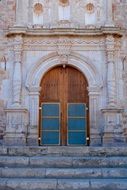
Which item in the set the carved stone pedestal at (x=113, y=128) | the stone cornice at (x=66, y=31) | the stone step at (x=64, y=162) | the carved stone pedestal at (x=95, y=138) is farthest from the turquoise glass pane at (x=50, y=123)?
the stone step at (x=64, y=162)

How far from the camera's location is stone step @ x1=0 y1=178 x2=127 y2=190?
658cm

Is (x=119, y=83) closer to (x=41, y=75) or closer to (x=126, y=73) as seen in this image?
(x=126, y=73)

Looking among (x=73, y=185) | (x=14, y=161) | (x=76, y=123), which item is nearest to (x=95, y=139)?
(x=76, y=123)

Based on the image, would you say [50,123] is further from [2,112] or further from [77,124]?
[2,112]

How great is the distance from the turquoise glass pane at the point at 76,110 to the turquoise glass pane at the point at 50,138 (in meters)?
0.79

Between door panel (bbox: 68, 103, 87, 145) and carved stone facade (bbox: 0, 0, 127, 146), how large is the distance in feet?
1.17

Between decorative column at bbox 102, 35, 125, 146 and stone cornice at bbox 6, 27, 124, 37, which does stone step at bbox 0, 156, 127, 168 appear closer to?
decorative column at bbox 102, 35, 125, 146

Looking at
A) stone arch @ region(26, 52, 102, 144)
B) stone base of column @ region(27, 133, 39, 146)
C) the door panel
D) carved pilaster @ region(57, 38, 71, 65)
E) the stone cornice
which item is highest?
the stone cornice

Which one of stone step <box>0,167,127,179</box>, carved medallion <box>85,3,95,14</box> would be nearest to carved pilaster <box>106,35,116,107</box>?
carved medallion <box>85,3,95,14</box>

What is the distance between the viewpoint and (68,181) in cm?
673

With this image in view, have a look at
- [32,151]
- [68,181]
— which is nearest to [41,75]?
[32,151]

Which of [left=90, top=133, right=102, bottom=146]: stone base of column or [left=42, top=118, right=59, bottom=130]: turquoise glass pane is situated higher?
[left=42, top=118, right=59, bottom=130]: turquoise glass pane

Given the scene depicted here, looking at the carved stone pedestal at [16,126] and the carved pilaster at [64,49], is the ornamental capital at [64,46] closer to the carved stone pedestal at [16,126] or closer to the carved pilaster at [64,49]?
the carved pilaster at [64,49]

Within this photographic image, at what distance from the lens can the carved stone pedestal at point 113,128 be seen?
10.9 metres
